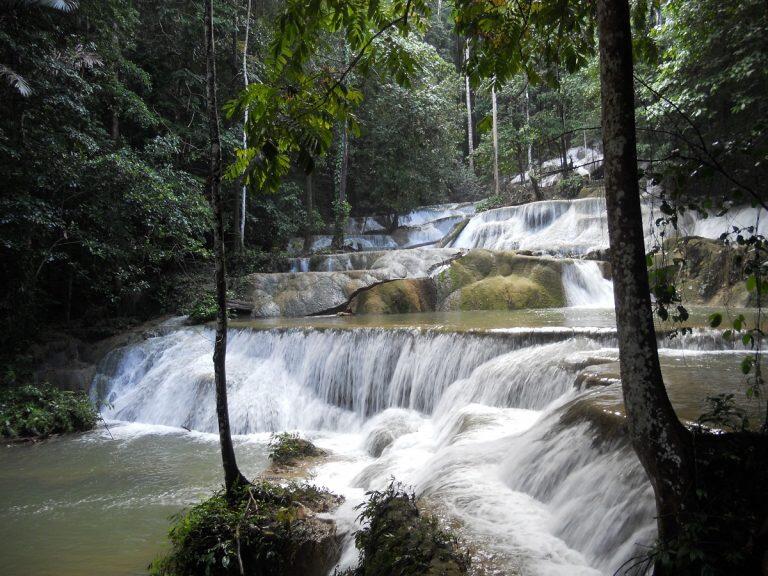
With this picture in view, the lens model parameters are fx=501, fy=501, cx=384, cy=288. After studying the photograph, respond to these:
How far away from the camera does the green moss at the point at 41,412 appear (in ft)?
31.2

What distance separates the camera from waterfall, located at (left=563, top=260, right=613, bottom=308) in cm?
1300

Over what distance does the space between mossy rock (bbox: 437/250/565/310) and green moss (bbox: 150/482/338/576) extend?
9891mm

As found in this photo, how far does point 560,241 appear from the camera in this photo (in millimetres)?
16984

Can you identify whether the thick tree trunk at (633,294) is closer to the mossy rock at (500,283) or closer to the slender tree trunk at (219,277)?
the slender tree trunk at (219,277)

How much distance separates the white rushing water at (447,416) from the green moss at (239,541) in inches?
20.1

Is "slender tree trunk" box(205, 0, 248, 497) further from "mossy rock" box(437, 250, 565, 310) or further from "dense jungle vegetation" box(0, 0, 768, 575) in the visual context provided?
"mossy rock" box(437, 250, 565, 310)

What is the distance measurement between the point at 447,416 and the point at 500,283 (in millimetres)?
7067

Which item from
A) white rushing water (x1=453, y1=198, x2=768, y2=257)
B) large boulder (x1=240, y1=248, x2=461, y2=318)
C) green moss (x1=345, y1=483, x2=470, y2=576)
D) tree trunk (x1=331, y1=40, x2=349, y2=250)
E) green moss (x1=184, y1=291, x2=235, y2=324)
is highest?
tree trunk (x1=331, y1=40, x2=349, y2=250)

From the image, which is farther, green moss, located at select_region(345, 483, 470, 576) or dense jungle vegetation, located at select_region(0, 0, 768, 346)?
dense jungle vegetation, located at select_region(0, 0, 768, 346)

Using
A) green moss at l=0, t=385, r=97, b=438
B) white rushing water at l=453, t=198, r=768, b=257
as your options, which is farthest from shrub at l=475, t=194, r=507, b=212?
green moss at l=0, t=385, r=97, b=438

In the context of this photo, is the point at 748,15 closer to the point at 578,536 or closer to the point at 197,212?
the point at 578,536

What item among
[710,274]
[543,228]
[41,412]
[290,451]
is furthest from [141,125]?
[710,274]

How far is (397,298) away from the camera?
14.8 meters

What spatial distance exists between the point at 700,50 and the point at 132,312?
53.2ft
